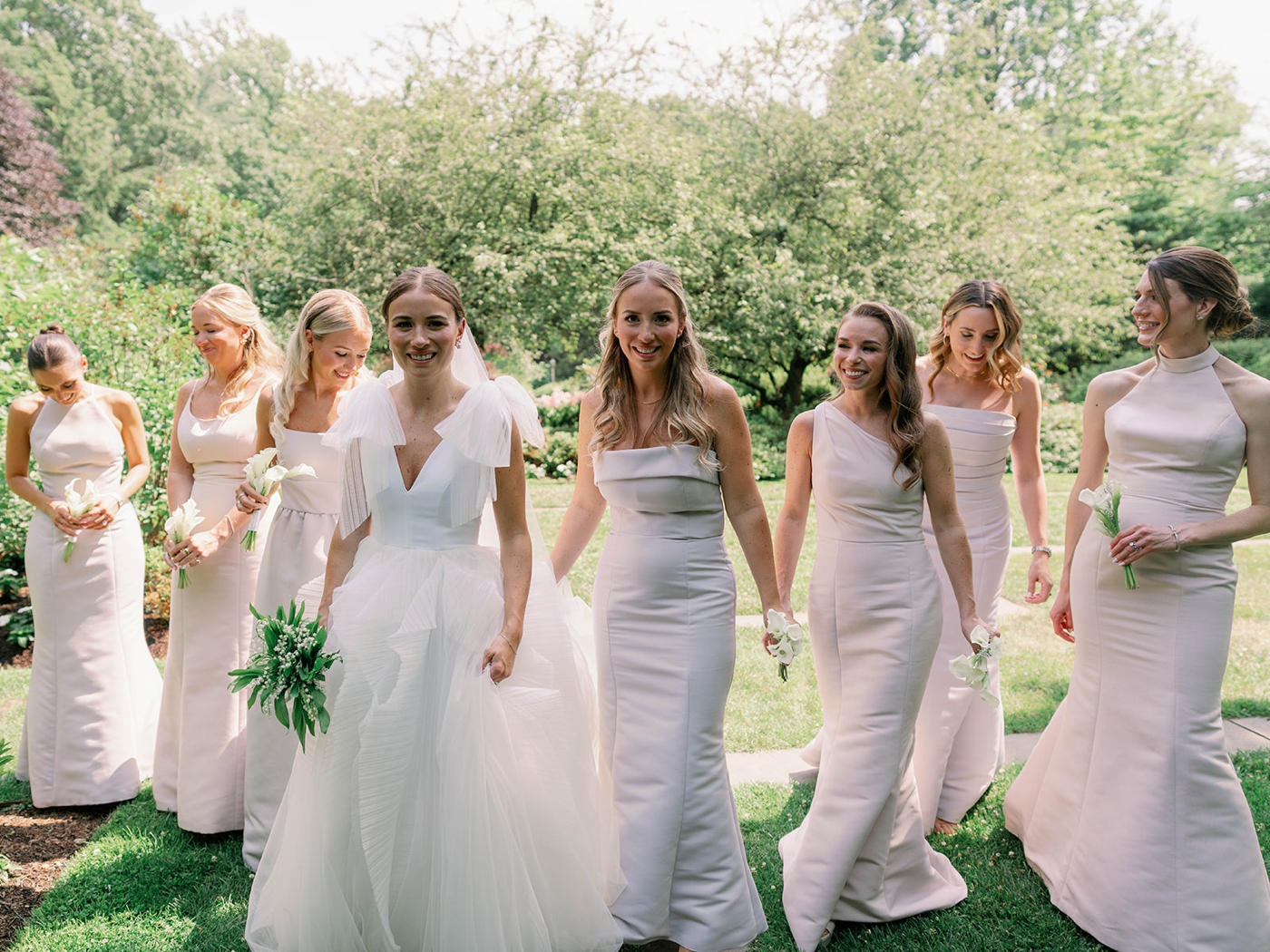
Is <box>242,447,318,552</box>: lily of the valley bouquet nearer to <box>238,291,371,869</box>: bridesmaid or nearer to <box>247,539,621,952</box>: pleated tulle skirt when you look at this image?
<box>238,291,371,869</box>: bridesmaid

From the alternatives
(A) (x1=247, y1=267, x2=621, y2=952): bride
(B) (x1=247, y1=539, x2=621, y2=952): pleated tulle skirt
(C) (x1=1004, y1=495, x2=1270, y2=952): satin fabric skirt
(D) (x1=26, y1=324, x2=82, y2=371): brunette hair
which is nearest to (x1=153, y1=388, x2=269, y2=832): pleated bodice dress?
(D) (x1=26, y1=324, x2=82, y2=371): brunette hair

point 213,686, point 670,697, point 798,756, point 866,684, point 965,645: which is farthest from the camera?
point 798,756

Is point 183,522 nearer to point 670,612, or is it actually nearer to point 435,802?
A: point 435,802

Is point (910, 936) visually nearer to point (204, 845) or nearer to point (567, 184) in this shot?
point (204, 845)

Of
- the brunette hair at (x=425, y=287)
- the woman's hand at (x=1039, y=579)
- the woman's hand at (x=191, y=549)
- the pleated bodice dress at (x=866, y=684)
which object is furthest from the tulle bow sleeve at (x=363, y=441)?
the woman's hand at (x=1039, y=579)

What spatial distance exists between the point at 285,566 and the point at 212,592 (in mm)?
592

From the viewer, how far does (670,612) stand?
342 cm

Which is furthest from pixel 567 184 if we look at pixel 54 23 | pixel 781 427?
pixel 54 23

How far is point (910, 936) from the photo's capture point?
357 cm

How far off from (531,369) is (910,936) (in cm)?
2474

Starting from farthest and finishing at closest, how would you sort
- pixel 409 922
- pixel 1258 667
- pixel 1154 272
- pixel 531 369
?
pixel 531 369, pixel 1258 667, pixel 1154 272, pixel 409 922

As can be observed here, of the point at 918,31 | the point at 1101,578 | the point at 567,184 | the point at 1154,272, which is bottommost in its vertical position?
the point at 1101,578

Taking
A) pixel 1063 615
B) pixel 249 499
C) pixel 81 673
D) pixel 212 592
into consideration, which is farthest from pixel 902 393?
pixel 81 673

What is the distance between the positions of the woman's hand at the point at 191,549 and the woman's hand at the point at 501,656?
184 centimetres
